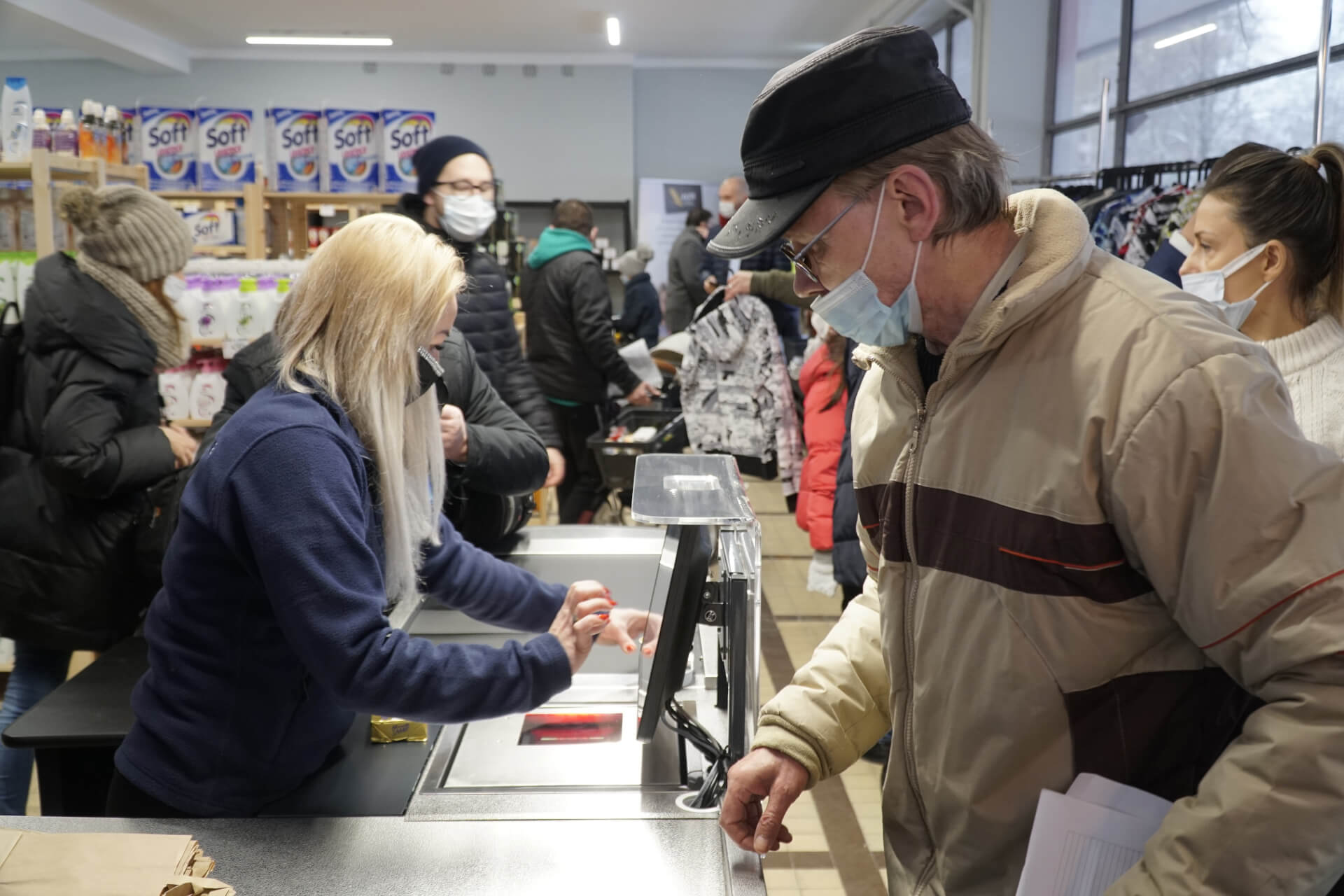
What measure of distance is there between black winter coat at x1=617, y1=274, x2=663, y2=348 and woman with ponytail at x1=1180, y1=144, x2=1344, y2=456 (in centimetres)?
671

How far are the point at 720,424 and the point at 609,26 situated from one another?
7.16m

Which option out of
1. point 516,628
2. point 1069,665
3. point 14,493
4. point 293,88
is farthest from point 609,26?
point 1069,665

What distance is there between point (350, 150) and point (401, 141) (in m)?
0.26

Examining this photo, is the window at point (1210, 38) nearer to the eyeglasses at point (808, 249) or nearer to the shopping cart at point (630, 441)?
the shopping cart at point (630, 441)

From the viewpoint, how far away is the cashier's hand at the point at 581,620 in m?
1.47

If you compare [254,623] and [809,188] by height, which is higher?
[809,188]

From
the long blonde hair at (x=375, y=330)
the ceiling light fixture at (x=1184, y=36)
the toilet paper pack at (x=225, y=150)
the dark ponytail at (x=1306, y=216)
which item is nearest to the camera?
the long blonde hair at (x=375, y=330)

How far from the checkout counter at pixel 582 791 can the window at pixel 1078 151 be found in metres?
6.48

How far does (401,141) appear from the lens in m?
4.85

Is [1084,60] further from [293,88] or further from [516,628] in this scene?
[293,88]

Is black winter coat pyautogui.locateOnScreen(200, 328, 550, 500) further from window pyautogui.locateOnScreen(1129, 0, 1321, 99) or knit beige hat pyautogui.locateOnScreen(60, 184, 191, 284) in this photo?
window pyautogui.locateOnScreen(1129, 0, 1321, 99)

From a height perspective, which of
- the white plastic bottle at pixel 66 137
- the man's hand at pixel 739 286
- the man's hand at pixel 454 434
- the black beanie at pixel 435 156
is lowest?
the man's hand at pixel 454 434

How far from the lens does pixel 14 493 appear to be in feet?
8.92

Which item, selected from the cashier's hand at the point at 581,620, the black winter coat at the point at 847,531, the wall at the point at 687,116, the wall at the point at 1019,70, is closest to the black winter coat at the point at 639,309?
the wall at the point at 1019,70
